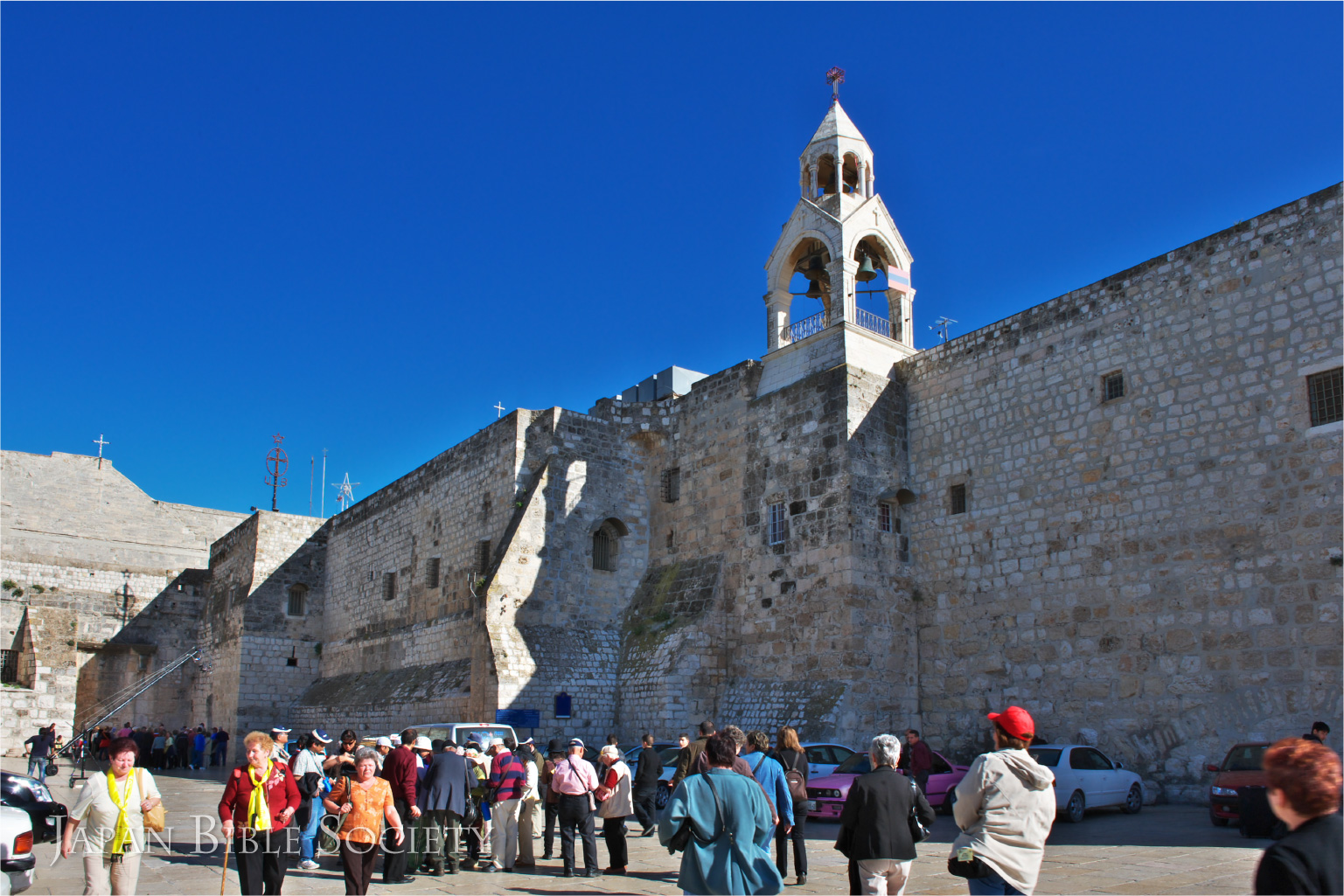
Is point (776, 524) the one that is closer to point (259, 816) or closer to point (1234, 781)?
point (1234, 781)

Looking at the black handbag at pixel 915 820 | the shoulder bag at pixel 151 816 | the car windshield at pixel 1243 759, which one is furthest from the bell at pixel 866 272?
the shoulder bag at pixel 151 816

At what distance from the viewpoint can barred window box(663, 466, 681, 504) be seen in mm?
22516

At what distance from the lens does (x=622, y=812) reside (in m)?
9.86

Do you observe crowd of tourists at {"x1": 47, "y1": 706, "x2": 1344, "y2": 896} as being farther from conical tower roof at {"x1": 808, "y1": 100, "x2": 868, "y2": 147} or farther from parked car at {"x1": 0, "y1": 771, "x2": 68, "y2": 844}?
conical tower roof at {"x1": 808, "y1": 100, "x2": 868, "y2": 147}

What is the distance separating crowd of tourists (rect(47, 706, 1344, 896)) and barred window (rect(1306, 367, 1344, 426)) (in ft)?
21.7

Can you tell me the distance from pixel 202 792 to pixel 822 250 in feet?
51.3

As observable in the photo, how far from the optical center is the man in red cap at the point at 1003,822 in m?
4.81

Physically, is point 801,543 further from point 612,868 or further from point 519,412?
point 612,868

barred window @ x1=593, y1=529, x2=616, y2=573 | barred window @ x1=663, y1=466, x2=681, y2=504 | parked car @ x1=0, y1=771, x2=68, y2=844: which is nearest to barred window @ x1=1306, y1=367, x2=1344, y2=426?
barred window @ x1=663, y1=466, x2=681, y2=504

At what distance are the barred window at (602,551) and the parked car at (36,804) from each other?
1196 centimetres

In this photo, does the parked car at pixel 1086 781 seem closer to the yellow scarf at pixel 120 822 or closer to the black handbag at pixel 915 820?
the black handbag at pixel 915 820

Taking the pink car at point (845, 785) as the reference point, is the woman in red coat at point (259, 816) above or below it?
above

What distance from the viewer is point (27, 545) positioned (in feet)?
120

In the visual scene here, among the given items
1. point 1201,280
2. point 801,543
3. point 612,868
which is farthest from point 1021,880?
point 801,543
